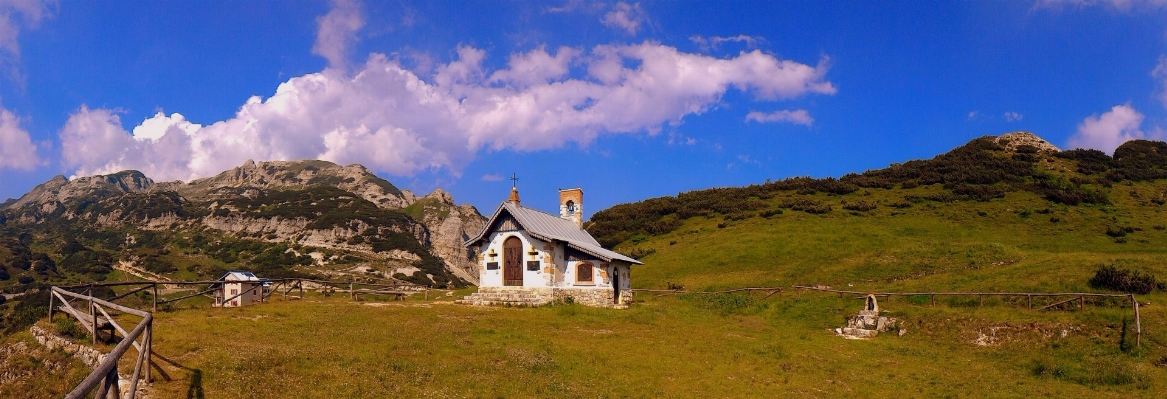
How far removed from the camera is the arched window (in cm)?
3641

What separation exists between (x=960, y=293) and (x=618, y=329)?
1906 centimetres

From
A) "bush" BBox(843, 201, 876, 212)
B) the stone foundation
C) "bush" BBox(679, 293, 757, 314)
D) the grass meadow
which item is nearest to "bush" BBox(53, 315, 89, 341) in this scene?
the grass meadow

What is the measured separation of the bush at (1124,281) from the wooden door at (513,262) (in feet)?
102

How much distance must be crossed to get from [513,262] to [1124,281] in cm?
3226

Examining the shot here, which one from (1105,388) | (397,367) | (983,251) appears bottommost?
(1105,388)

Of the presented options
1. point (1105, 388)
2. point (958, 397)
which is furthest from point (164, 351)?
point (1105, 388)

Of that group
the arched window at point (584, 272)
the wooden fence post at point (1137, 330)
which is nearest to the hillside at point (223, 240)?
the arched window at point (584, 272)

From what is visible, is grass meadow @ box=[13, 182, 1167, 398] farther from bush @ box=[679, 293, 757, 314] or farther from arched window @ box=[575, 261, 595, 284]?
arched window @ box=[575, 261, 595, 284]

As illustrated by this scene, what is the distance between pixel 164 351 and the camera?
1539 centimetres

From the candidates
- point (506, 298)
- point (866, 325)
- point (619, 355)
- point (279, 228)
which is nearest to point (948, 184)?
point (866, 325)

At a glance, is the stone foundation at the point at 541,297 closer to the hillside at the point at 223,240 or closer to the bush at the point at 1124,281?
the bush at the point at 1124,281

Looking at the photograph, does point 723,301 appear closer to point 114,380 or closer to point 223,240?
point 114,380

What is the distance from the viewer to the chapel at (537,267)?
118 ft

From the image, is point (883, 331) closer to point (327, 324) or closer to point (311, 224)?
point (327, 324)
